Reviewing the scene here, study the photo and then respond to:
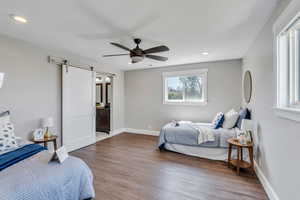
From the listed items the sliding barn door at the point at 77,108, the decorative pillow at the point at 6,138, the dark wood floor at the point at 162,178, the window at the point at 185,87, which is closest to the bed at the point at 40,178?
the decorative pillow at the point at 6,138

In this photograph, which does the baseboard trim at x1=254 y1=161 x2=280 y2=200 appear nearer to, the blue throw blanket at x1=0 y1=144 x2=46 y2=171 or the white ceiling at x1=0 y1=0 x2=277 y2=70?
the white ceiling at x1=0 y1=0 x2=277 y2=70

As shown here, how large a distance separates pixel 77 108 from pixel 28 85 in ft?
3.87

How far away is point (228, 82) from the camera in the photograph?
168 inches

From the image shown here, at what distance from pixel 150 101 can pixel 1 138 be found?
3.99m

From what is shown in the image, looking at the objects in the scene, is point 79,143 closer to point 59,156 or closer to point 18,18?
point 59,156

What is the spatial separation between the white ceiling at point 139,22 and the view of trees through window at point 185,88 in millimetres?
1661

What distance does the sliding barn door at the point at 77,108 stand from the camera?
11.6 feet

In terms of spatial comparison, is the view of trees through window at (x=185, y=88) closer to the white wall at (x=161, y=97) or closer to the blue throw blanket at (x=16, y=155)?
the white wall at (x=161, y=97)

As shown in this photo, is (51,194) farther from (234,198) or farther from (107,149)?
(107,149)

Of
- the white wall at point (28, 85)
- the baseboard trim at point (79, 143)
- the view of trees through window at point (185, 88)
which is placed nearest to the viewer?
the white wall at point (28, 85)

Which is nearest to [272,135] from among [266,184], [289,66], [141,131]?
[266,184]

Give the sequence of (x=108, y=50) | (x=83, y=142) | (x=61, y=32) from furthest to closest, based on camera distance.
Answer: (x=83, y=142)
(x=108, y=50)
(x=61, y=32)

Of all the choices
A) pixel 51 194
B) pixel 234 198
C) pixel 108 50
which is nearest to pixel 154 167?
pixel 234 198

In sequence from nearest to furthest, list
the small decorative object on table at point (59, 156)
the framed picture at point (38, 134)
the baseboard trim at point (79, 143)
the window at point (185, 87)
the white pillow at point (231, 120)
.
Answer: the small decorative object on table at point (59, 156), the framed picture at point (38, 134), the white pillow at point (231, 120), the baseboard trim at point (79, 143), the window at point (185, 87)
